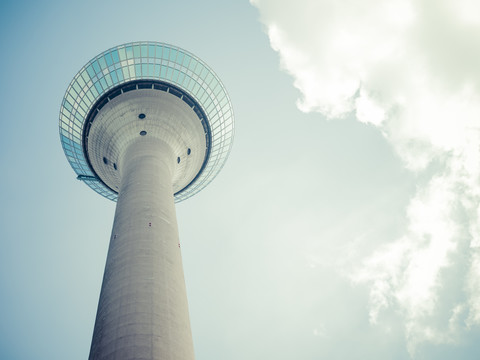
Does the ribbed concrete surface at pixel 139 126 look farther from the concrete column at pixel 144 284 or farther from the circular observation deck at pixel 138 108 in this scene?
the concrete column at pixel 144 284

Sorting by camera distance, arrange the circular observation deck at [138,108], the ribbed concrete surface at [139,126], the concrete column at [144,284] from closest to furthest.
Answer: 1. the concrete column at [144,284]
2. the ribbed concrete surface at [139,126]
3. the circular observation deck at [138,108]

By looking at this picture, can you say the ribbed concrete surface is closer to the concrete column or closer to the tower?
the tower

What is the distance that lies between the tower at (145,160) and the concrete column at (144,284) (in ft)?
0.15

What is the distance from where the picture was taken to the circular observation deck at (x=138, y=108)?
97.3ft

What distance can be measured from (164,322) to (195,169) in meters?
22.6

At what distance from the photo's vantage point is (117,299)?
15633mm

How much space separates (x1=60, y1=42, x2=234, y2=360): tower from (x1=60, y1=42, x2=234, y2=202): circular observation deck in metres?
0.10

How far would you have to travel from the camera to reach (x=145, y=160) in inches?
1000

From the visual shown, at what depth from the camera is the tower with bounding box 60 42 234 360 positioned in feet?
49.2

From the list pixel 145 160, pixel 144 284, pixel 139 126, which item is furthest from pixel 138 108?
pixel 144 284

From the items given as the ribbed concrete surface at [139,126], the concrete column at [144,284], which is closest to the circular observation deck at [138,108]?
the ribbed concrete surface at [139,126]

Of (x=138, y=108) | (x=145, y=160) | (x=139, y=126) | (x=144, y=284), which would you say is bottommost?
(x=144, y=284)

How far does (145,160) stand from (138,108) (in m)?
6.60

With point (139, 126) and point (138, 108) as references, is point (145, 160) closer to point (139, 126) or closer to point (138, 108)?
point (139, 126)
